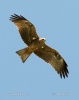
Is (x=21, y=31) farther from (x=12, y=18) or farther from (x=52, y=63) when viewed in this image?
(x=52, y=63)

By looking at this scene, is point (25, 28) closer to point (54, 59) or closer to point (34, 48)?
point (34, 48)

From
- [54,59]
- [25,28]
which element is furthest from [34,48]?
[54,59]

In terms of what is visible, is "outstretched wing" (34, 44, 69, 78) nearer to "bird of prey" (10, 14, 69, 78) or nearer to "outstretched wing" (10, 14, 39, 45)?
"bird of prey" (10, 14, 69, 78)

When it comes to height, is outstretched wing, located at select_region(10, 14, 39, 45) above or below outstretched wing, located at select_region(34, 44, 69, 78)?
above

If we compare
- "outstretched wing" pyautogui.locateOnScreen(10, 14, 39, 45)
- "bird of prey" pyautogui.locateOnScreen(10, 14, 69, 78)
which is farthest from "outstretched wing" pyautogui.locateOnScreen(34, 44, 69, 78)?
"outstretched wing" pyautogui.locateOnScreen(10, 14, 39, 45)

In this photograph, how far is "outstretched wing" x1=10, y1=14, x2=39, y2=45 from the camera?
16.0 m

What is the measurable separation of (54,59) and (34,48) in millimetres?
1363

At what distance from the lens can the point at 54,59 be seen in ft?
55.5

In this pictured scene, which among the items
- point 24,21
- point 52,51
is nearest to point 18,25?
point 24,21

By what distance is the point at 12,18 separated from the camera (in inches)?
631

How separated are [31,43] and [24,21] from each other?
78 cm

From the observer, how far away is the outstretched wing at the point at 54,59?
1656 centimetres

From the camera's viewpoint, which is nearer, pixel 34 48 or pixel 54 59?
pixel 34 48

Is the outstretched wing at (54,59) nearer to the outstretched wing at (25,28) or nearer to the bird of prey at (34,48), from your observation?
the bird of prey at (34,48)
